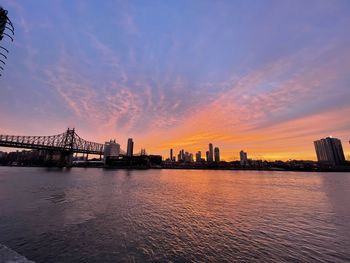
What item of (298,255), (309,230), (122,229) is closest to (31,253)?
(122,229)

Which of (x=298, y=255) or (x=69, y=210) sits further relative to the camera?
(x=69, y=210)

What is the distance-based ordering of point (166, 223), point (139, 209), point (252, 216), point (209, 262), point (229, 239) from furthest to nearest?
point (139, 209) < point (252, 216) < point (166, 223) < point (229, 239) < point (209, 262)

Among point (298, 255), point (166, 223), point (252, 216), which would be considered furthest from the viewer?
point (252, 216)

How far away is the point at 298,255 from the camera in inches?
398

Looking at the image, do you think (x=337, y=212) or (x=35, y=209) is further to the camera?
(x=337, y=212)

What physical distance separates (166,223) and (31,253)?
8.94 m

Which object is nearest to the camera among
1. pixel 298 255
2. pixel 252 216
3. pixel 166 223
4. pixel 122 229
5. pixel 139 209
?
pixel 298 255

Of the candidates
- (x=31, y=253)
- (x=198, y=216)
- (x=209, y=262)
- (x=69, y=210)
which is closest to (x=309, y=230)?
(x=198, y=216)

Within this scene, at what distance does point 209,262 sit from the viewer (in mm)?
9227

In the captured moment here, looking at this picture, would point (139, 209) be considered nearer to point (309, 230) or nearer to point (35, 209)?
point (35, 209)

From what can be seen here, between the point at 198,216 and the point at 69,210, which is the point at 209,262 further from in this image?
the point at 69,210

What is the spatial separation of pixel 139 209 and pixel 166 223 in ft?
18.6

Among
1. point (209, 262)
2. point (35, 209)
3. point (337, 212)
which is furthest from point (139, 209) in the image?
point (337, 212)

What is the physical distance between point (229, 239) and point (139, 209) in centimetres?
1088
